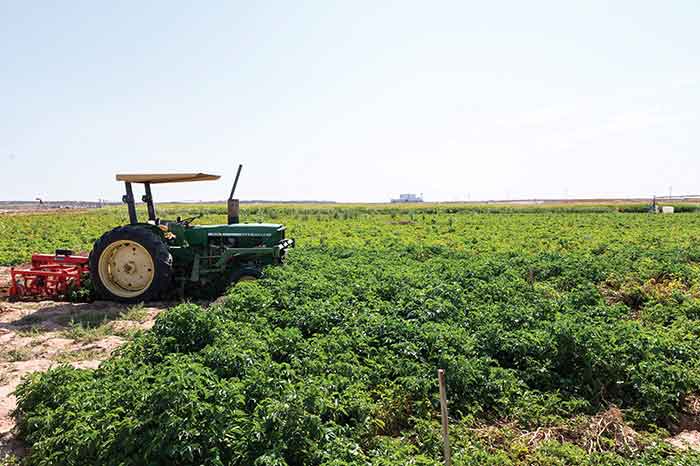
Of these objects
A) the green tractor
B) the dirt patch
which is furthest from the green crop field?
the green tractor

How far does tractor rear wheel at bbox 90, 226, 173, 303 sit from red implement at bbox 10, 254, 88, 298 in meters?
0.79

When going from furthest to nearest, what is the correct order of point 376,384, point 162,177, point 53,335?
point 162,177, point 53,335, point 376,384

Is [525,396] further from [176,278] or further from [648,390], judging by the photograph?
[176,278]

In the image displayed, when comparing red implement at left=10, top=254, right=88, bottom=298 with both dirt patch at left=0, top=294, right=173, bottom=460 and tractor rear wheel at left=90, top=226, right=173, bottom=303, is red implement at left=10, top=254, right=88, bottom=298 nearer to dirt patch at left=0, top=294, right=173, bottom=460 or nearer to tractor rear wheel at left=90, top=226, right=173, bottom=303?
dirt patch at left=0, top=294, right=173, bottom=460

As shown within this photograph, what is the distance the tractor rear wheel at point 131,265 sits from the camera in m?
9.15

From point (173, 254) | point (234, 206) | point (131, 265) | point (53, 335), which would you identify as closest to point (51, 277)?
point (131, 265)

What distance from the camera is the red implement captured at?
9.83 metres

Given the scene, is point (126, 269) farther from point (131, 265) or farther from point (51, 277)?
point (51, 277)

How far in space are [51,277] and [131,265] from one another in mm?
2035

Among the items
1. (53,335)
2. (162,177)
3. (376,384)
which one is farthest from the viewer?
(162,177)

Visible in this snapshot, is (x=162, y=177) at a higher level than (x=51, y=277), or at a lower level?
higher

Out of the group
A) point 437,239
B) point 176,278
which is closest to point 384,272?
point 176,278

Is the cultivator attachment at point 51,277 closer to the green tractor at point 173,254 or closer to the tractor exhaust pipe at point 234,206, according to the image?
the green tractor at point 173,254

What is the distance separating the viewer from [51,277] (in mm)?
10172
